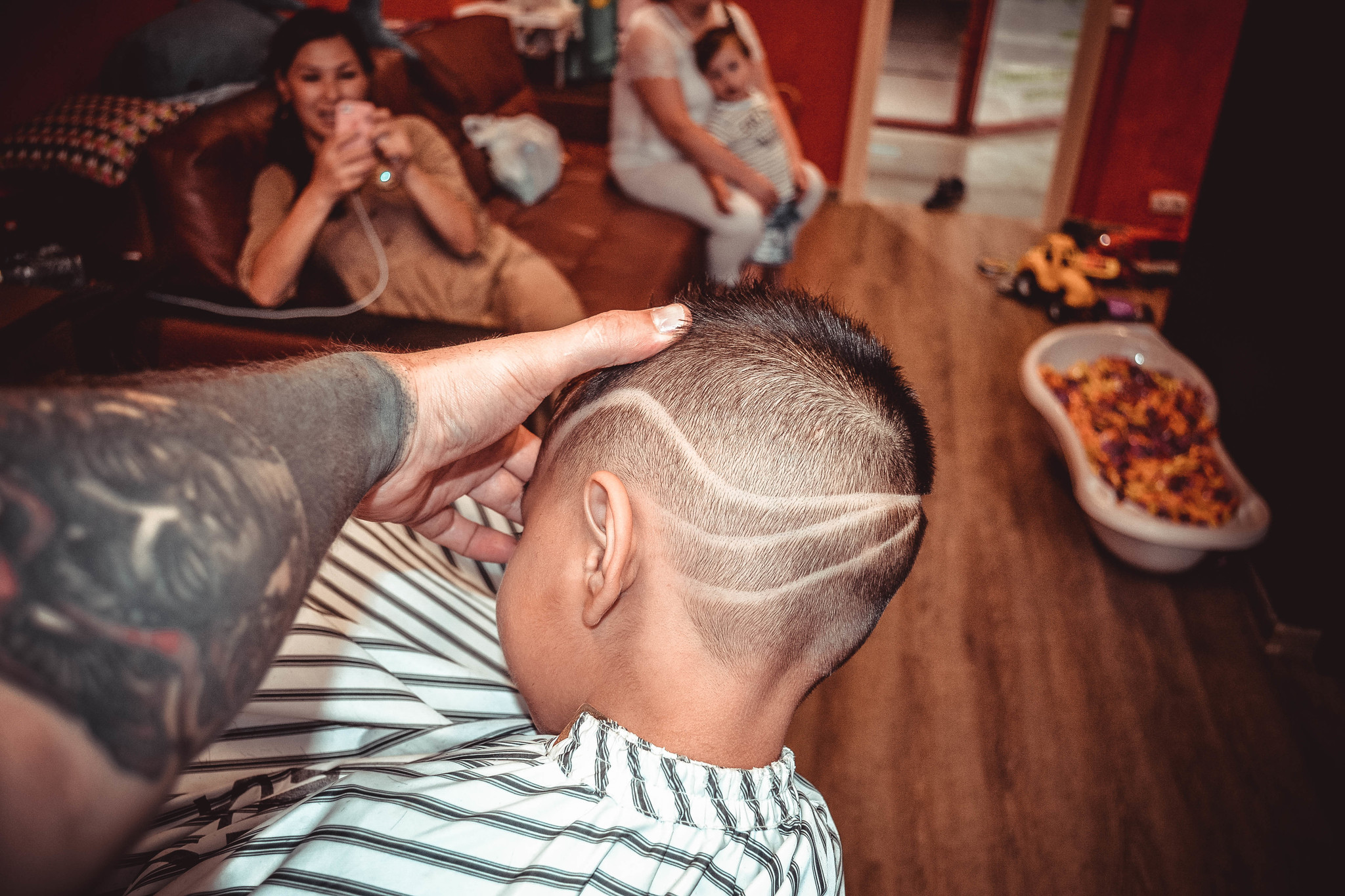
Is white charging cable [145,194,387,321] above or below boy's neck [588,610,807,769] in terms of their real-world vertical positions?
below

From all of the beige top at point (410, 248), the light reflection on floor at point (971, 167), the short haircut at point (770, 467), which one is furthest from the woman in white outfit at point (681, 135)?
the short haircut at point (770, 467)

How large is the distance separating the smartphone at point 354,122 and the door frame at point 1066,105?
3.66m

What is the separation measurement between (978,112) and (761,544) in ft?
24.4

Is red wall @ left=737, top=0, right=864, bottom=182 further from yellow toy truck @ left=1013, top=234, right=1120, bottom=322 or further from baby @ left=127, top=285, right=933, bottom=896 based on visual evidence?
baby @ left=127, top=285, right=933, bottom=896

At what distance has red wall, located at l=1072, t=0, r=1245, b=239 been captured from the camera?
4.38 m

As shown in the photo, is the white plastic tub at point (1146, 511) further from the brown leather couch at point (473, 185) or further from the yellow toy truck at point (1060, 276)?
the brown leather couch at point (473, 185)

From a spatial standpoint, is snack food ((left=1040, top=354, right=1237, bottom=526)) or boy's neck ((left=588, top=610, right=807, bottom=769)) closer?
boy's neck ((left=588, top=610, right=807, bottom=769))

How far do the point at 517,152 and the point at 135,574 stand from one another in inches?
132

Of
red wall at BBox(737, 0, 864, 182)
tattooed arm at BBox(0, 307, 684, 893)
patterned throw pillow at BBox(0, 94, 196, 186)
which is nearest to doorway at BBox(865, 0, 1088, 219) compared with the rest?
red wall at BBox(737, 0, 864, 182)

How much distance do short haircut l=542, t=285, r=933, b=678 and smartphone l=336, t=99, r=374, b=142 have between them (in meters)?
1.61

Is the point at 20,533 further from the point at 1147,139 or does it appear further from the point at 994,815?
the point at 1147,139

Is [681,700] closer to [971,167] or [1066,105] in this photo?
[1066,105]

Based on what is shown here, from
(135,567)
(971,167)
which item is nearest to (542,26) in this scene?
(971,167)

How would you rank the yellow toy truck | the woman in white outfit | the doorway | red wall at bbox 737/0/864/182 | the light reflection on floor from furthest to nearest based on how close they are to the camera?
the doorway
the light reflection on floor
red wall at bbox 737/0/864/182
the yellow toy truck
the woman in white outfit
